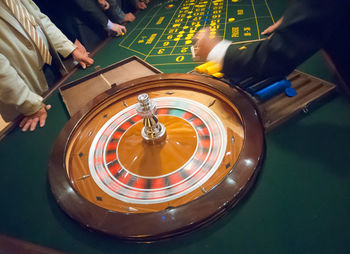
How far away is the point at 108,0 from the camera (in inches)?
117

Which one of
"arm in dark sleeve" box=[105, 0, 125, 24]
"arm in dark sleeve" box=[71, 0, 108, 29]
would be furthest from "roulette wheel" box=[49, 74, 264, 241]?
"arm in dark sleeve" box=[105, 0, 125, 24]

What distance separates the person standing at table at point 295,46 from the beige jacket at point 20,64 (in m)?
1.42

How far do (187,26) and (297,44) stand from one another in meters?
1.62

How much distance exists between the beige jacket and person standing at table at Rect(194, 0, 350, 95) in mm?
1424

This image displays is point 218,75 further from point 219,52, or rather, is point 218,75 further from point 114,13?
point 114,13

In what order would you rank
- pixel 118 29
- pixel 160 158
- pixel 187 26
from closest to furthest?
1. pixel 160 158
2. pixel 187 26
3. pixel 118 29

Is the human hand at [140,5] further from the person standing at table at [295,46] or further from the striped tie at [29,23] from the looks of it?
the person standing at table at [295,46]

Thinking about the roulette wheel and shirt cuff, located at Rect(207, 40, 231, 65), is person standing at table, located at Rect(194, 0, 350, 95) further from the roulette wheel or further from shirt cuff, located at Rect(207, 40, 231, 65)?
the roulette wheel

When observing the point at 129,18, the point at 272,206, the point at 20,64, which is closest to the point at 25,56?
the point at 20,64

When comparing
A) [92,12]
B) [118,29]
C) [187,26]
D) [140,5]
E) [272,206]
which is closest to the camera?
[272,206]

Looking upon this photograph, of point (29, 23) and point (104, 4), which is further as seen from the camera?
point (104, 4)

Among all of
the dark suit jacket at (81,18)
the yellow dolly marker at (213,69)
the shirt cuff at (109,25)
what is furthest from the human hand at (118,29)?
the yellow dolly marker at (213,69)

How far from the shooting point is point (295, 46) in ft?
3.38

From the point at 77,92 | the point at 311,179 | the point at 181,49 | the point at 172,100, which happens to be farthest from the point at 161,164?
the point at 181,49
